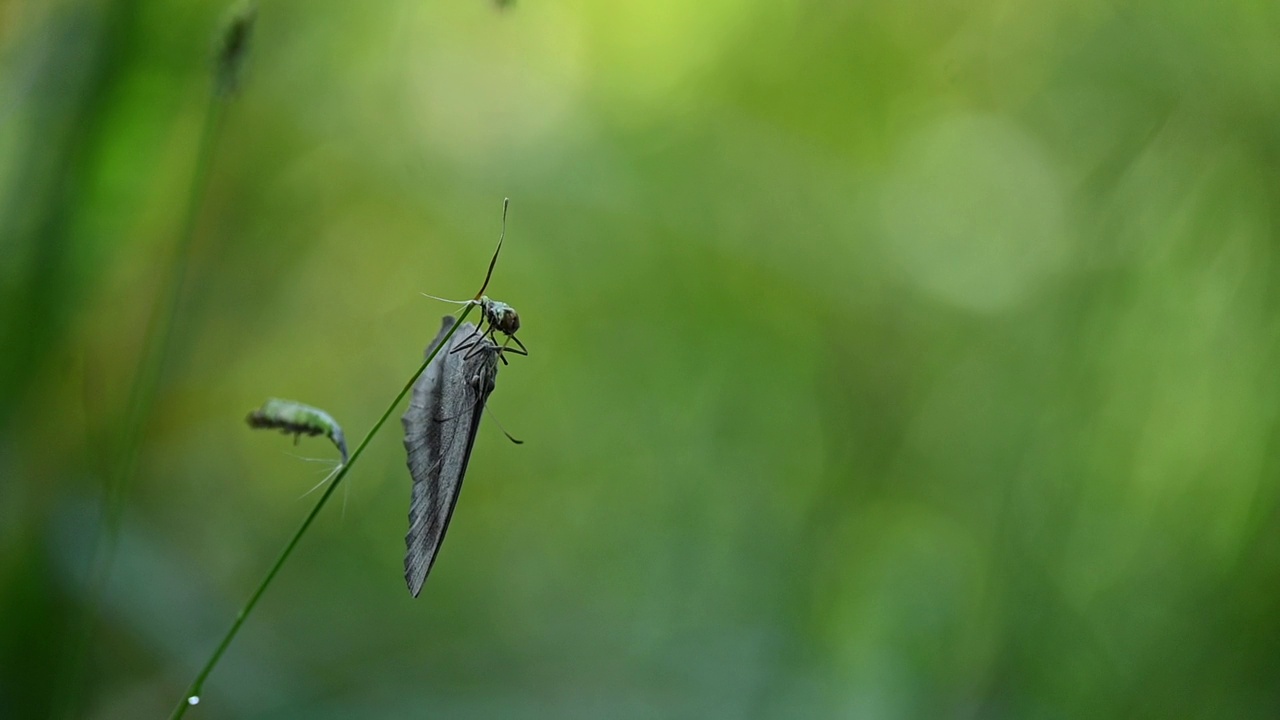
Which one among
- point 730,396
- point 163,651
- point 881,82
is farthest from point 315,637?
point 881,82

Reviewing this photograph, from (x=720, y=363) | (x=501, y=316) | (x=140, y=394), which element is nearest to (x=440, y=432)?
(x=501, y=316)

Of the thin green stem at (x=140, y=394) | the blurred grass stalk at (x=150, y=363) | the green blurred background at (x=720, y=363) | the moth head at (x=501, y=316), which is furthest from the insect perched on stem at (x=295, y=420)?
the green blurred background at (x=720, y=363)

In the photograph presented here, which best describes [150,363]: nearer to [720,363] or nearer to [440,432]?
[440,432]

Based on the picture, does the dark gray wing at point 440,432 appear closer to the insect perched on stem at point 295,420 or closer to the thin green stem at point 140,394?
the insect perched on stem at point 295,420

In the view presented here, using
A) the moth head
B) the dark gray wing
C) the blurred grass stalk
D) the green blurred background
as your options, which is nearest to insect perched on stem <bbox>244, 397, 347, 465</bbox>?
the dark gray wing

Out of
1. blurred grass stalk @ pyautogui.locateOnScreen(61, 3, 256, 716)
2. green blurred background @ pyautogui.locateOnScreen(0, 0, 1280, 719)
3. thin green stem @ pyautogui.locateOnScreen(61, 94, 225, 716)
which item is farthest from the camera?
green blurred background @ pyautogui.locateOnScreen(0, 0, 1280, 719)

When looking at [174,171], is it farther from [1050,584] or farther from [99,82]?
[1050,584]

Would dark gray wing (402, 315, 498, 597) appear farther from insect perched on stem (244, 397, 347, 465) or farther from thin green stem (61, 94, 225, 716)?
thin green stem (61, 94, 225, 716)
